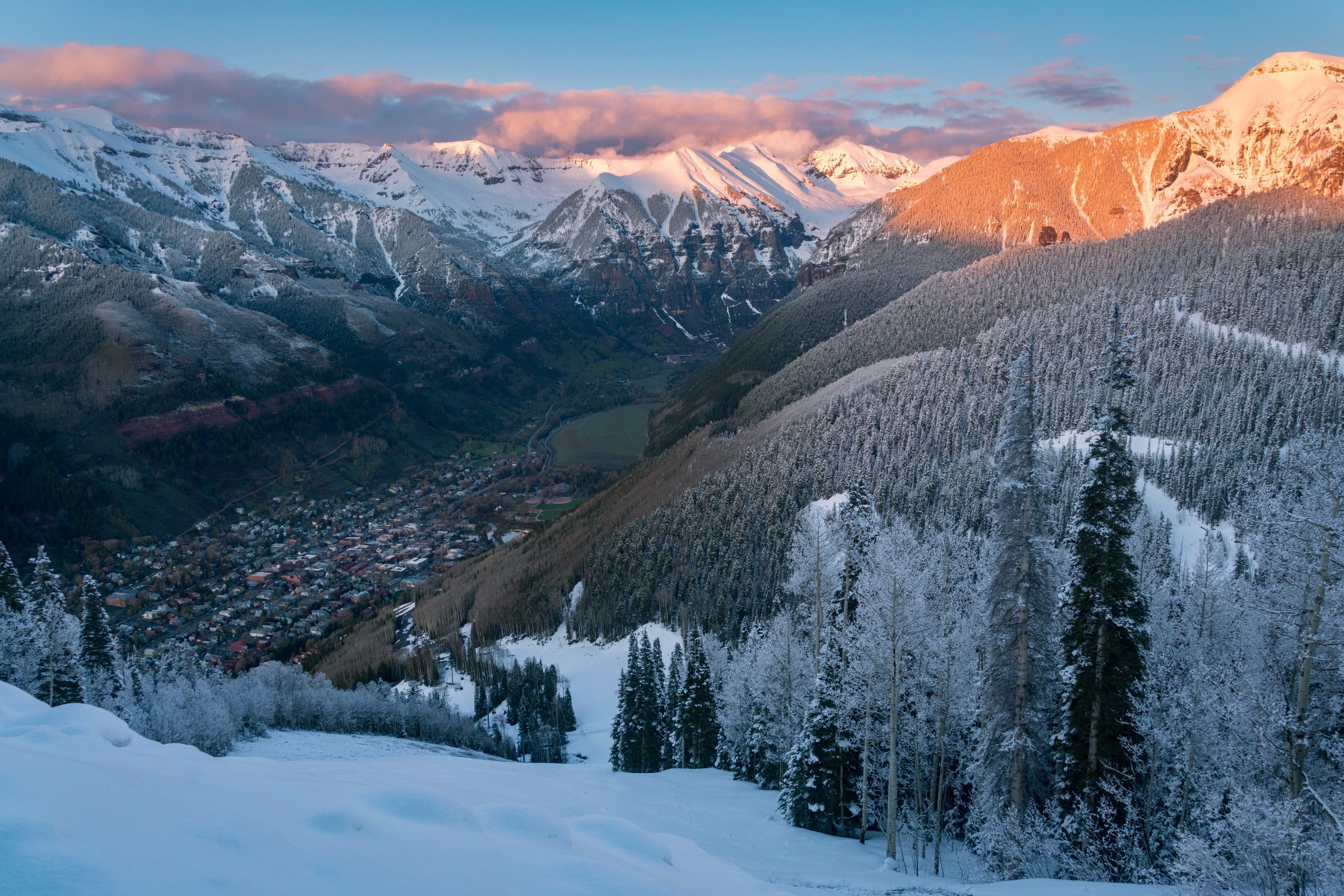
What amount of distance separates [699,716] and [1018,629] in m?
29.7

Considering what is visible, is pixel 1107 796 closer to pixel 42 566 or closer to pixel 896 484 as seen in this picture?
pixel 42 566

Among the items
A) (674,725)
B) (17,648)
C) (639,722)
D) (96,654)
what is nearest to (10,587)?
(96,654)

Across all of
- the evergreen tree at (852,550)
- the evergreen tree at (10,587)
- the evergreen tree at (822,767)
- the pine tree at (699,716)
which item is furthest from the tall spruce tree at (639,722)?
the evergreen tree at (10,587)

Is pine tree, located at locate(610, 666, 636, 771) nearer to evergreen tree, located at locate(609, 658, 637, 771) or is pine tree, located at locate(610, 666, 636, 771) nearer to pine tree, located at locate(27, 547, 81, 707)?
evergreen tree, located at locate(609, 658, 637, 771)

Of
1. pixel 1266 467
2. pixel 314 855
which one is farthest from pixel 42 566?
pixel 1266 467

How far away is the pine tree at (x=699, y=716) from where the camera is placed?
47.3 m

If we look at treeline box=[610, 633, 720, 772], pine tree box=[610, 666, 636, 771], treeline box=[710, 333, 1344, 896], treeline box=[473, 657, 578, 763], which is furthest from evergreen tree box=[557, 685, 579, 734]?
treeline box=[710, 333, 1344, 896]

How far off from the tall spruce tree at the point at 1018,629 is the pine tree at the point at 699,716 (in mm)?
26148

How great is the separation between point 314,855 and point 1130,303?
655ft

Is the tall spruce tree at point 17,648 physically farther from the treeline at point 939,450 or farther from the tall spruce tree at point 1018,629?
the treeline at point 939,450

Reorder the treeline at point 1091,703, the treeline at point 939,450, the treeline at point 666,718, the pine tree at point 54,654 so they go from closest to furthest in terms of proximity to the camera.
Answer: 1. the treeline at point 1091,703
2. the pine tree at point 54,654
3. the treeline at point 666,718
4. the treeline at point 939,450

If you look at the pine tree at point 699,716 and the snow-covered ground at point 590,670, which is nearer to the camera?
the pine tree at point 699,716

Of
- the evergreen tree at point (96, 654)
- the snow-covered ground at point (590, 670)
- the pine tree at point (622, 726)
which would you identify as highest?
the evergreen tree at point (96, 654)

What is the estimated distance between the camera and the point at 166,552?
135375mm
